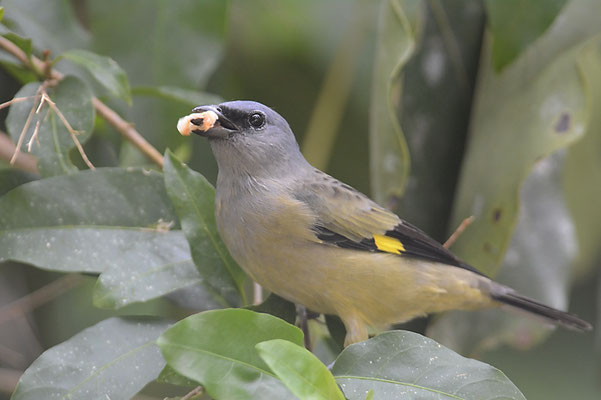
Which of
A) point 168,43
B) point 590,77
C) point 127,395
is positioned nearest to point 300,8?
point 168,43

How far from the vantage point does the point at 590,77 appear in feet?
10.8

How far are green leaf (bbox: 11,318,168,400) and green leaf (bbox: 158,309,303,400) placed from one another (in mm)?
384

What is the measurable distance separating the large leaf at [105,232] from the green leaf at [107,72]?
24 cm

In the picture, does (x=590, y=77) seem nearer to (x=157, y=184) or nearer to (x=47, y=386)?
(x=157, y=184)

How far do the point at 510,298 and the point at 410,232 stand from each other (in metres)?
0.49

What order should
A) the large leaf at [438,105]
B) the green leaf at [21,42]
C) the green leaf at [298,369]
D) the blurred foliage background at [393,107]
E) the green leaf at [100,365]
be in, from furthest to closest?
the large leaf at [438,105]
the blurred foliage background at [393,107]
the green leaf at [21,42]
the green leaf at [100,365]
the green leaf at [298,369]

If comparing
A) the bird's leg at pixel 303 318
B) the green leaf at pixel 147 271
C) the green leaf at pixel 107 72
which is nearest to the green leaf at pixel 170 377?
the green leaf at pixel 147 271

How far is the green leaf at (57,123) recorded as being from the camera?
6.61 ft

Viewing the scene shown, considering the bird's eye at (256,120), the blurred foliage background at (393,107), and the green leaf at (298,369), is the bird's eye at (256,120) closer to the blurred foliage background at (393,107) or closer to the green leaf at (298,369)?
the blurred foliage background at (393,107)

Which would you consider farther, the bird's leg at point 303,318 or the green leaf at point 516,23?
the green leaf at point 516,23

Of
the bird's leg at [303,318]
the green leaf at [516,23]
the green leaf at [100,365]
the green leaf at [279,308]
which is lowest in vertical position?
the green leaf at [100,365]

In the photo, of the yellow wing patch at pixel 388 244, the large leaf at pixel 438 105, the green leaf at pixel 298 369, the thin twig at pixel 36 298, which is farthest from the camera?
the large leaf at pixel 438 105

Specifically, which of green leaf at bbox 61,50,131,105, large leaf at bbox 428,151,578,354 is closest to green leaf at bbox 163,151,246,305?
green leaf at bbox 61,50,131,105

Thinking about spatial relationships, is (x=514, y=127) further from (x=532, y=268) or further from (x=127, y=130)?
(x=127, y=130)
